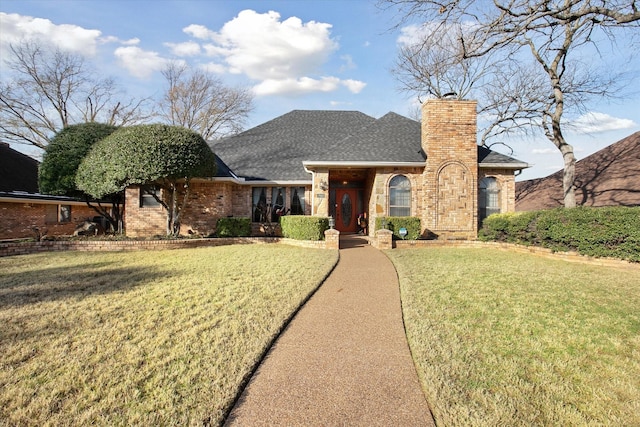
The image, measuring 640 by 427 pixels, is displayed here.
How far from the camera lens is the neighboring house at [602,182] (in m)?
15.6

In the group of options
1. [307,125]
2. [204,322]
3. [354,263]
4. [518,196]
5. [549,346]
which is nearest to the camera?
[549,346]

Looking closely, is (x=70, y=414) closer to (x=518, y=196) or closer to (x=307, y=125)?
(x=307, y=125)

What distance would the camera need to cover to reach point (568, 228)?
32.1 feet

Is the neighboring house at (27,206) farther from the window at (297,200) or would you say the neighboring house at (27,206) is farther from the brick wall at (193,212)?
the window at (297,200)

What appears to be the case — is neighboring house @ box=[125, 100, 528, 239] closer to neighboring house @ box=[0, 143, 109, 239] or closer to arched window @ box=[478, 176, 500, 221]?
arched window @ box=[478, 176, 500, 221]

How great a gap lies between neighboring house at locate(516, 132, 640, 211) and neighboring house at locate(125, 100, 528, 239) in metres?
6.02

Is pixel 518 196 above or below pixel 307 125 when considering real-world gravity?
below

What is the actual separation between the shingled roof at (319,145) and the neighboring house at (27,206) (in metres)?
9.48

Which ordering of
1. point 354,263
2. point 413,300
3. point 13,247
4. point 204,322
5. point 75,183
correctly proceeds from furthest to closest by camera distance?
point 75,183, point 13,247, point 354,263, point 413,300, point 204,322

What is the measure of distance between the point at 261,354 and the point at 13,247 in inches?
480

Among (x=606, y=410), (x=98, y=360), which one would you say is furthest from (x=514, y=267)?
(x=98, y=360)

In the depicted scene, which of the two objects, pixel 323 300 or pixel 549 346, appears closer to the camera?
pixel 549 346

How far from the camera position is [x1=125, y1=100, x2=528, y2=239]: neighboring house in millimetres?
13273

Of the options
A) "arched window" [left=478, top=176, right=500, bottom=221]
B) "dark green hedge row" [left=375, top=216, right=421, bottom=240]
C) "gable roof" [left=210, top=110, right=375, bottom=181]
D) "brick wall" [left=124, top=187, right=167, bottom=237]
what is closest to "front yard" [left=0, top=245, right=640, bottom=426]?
"dark green hedge row" [left=375, top=216, right=421, bottom=240]
